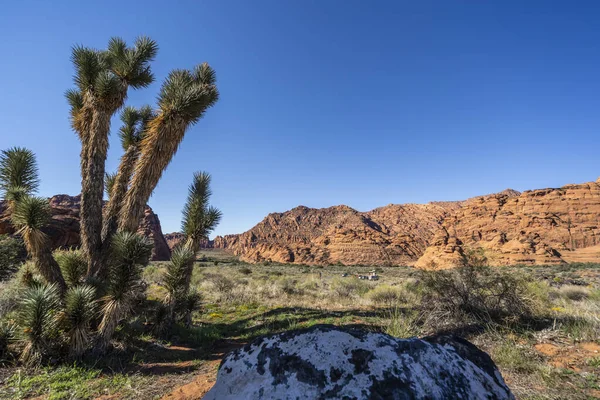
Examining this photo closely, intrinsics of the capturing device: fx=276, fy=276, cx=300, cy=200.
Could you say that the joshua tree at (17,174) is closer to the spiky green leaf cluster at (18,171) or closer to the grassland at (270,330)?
the spiky green leaf cluster at (18,171)

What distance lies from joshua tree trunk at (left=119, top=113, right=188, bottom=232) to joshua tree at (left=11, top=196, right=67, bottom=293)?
1530 millimetres

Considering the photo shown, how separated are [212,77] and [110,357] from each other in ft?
29.0

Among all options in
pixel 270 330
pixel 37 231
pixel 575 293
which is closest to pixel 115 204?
pixel 37 231

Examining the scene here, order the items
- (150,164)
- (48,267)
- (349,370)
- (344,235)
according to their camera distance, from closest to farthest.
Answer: (349,370)
(48,267)
(150,164)
(344,235)

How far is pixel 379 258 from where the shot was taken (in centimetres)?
7456

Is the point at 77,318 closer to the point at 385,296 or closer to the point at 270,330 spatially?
the point at 270,330

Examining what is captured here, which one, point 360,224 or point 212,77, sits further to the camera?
point 360,224

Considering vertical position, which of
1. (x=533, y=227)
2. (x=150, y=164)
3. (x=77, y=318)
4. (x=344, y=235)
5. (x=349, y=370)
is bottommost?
(x=77, y=318)

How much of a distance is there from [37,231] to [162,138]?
11.6ft

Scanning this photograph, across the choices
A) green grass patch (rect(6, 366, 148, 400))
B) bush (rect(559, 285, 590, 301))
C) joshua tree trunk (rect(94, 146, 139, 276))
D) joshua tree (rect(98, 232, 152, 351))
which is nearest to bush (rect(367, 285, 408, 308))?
bush (rect(559, 285, 590, 301))

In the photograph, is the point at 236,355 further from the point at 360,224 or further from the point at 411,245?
the point at 360,224

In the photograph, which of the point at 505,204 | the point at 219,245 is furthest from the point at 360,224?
the point at 219,245

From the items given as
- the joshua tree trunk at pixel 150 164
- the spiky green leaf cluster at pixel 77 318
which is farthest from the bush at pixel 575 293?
the spiky green leaf cluster at pixel 77 318

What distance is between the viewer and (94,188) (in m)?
7.39
